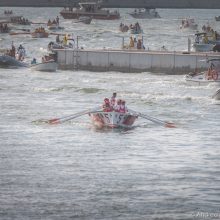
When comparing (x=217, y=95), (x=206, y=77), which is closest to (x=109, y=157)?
(x=217, y=95)

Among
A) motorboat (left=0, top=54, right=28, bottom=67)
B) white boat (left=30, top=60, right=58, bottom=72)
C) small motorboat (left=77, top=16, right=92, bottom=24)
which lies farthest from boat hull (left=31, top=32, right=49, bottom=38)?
small motorboat (left=77, top=16, right=92, bottom=24)

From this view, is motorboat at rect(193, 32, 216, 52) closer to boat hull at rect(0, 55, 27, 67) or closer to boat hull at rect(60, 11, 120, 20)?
boat hull at rect(0, 55, 27, 67)

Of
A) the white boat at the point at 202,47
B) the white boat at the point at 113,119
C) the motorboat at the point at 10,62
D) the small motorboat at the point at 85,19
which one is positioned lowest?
the small motorboat at the point at 85,19

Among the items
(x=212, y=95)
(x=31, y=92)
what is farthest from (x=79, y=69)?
(x=212, y=95)

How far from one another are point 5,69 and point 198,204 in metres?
57.5

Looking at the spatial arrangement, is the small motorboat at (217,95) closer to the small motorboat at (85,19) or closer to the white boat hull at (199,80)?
the white boat hull at (199,80)

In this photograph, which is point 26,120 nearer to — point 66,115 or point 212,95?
point 66,115

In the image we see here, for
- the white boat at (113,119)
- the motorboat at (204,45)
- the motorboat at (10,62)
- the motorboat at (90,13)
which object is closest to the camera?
the white boat at (113,119)

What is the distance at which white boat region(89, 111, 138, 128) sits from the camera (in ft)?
174

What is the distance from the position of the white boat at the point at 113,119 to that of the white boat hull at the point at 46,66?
114 feet

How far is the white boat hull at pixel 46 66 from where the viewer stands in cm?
8856

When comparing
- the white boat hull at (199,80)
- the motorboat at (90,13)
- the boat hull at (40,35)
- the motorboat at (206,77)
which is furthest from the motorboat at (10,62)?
the motorboat at (90,13)

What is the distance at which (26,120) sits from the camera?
5791cm

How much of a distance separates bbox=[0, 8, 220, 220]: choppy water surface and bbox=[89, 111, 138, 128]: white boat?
1.45 feet
